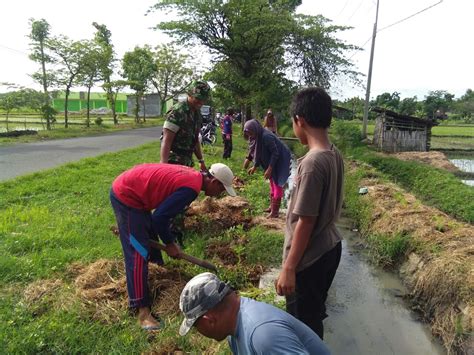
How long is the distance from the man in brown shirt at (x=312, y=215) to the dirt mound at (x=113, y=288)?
149 cm

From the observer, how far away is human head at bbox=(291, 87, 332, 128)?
206 cm

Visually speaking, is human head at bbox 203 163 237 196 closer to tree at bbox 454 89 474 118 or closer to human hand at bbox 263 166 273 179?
human hand at bbox 263 166 273 179

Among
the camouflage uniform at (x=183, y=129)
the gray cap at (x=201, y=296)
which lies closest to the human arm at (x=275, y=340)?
the gray cap at (x=201, y=296)

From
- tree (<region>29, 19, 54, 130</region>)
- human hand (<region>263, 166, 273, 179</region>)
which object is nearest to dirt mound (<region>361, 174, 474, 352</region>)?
human hand (<region>263, 166, 273, 179</region>)

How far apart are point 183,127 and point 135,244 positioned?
5.78 ft

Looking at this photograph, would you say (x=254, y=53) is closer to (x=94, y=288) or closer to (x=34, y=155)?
(x=34, y=155)

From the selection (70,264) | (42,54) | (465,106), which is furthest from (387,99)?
(70,264)

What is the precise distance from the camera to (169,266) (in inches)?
153

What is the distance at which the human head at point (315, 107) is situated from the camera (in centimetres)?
206

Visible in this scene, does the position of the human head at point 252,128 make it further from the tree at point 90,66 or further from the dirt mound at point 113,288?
the tree at point 90,66

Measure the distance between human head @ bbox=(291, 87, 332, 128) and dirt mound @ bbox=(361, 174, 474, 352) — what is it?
9.03 feet

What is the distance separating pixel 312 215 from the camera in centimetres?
202

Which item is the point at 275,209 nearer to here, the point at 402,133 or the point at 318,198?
the point at 318,198

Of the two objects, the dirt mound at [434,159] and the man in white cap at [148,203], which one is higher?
the man in white cap at [148,203]
